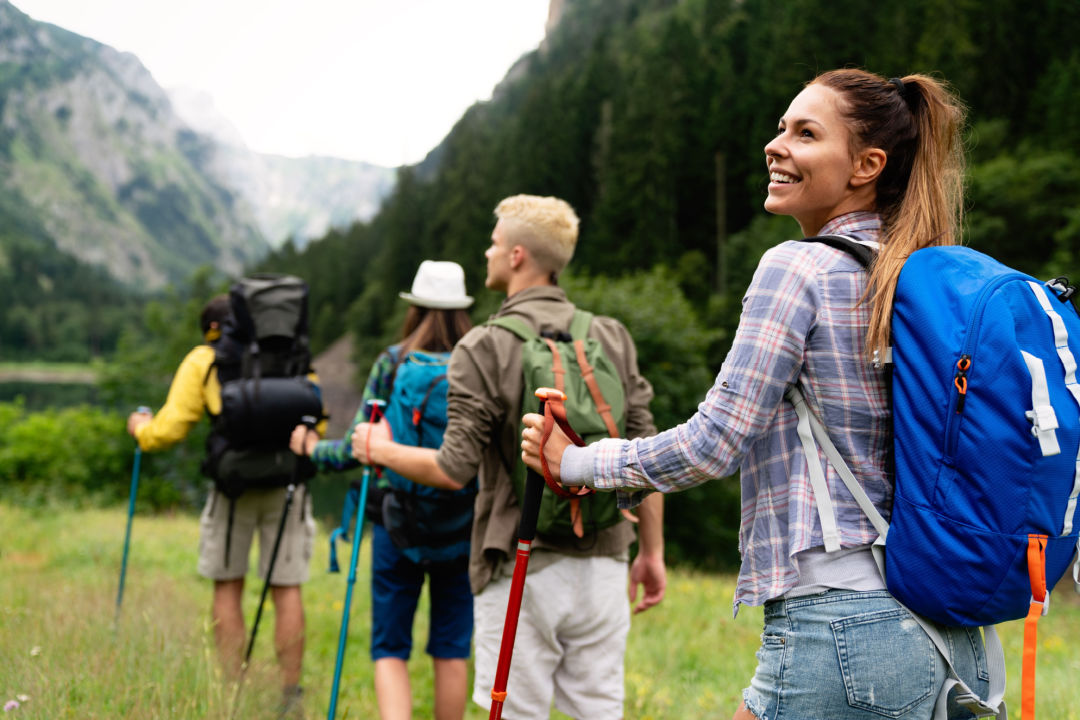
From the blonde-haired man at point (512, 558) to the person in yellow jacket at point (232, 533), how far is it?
186cm

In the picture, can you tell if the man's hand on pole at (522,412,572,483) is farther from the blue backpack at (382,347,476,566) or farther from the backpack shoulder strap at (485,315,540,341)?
the blue backpack at (382,347,476,566)

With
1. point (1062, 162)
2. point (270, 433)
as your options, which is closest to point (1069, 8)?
point (1062, 162)

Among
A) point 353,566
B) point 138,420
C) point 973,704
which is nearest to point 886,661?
point 973,704

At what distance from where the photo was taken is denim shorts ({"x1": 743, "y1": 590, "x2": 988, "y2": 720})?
147 centimetres

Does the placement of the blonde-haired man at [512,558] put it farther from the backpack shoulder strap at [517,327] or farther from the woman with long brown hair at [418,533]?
the woman with long brown hair at [418,533]

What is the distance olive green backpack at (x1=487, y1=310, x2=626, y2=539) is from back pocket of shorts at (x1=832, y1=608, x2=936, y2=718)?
1200 millimetres

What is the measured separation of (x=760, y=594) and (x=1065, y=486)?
0.55 m

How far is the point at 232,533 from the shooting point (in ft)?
14.6

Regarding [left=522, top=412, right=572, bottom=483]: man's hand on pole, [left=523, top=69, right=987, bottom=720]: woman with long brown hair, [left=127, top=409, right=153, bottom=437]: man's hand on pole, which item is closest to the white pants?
[left=522, top=412, right=572, bottom=483]: man's hand on pole

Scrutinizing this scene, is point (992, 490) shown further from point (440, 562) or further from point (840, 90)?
point (440, 562)

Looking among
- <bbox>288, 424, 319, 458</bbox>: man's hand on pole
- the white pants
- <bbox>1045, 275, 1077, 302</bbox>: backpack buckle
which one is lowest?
the white pants

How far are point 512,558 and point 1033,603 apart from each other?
1754 mm

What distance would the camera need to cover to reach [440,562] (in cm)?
351

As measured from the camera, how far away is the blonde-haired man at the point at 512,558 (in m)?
2.78
